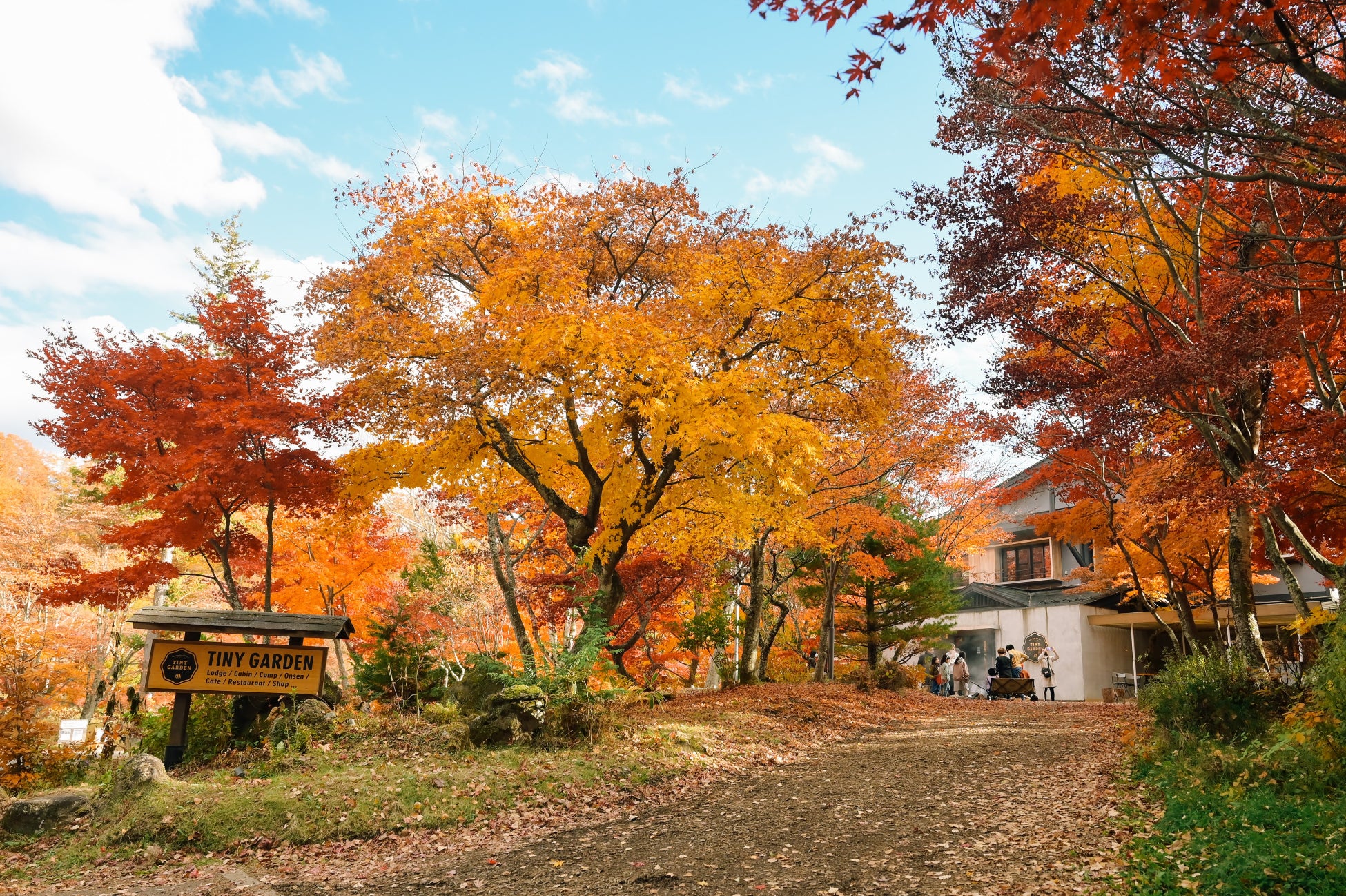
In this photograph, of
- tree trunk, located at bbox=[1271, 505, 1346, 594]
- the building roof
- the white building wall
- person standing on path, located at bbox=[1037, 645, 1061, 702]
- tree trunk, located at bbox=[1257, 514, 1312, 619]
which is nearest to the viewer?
tree trunk, located at bbox=[1271, 505, 1346, 594]

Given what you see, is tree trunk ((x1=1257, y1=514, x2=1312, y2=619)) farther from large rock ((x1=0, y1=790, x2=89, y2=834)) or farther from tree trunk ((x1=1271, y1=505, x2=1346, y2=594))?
large rock ((x1=0, y1=790, x2=89, y2=834))

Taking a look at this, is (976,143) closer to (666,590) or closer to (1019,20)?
(1019,20)

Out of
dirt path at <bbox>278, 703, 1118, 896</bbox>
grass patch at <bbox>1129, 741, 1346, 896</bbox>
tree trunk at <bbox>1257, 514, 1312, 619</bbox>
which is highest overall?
tree trunk at <bbox>1257, 514, 1312, 619</bbox>

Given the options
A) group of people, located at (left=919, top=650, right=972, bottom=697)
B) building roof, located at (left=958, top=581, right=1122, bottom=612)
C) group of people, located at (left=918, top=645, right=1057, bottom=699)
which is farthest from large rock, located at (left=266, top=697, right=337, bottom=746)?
building roof, located at (left=958, top=581, right=1122, bottom=612)

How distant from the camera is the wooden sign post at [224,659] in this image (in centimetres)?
1063

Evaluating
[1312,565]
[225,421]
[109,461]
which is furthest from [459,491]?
[1312,565]

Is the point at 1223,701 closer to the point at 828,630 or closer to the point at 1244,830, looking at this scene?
the point at 1244,830

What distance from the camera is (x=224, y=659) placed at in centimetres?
1085

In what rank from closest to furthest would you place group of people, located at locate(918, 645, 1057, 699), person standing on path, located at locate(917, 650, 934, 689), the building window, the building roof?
group of people, located at locate(918, 645, 1057, 699), person standing on path, located at locate(917, 650, 934, 689), the building roof, the building window

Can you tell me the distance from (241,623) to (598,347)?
6107mm

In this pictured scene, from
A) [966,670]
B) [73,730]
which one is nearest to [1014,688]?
[966,670]

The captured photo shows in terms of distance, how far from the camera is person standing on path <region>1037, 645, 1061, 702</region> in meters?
23.3

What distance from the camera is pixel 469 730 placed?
31.3ft

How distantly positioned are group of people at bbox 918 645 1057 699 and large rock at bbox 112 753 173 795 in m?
19.4
